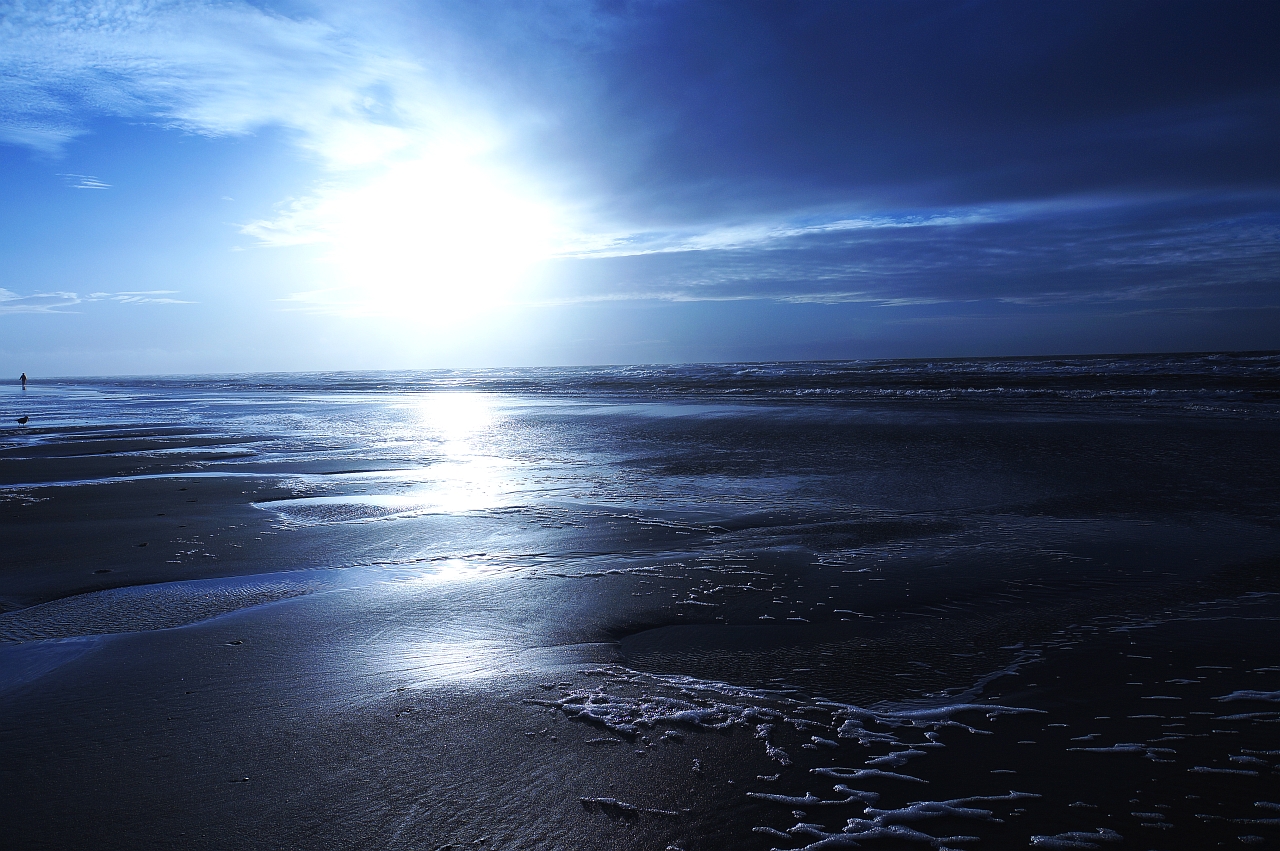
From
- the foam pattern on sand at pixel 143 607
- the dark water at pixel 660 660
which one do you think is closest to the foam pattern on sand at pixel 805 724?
the dark water at pixel 660 660

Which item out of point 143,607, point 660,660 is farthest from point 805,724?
point 143,607

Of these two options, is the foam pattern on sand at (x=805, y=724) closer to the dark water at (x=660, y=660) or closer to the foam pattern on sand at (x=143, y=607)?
the dark water at (x=660, y=660)

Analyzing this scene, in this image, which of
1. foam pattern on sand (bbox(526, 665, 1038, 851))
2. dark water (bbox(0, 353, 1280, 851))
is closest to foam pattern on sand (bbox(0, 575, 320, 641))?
dark water (bbox(0, 353, 1280, 851))

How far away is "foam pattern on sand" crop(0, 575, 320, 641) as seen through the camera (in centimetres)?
367

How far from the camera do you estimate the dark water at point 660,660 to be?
2104mm

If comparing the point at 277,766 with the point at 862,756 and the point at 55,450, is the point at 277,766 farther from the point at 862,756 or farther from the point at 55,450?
the point at 55,450

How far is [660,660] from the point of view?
3248 millimetres

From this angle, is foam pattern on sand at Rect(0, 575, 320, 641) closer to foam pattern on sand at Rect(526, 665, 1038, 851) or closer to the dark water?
the dark water

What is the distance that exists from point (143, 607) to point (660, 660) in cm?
315

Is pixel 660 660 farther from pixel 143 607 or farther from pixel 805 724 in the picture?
pixel 143 607

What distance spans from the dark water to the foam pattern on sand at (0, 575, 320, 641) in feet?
0.08

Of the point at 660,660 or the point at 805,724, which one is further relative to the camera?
the point at 660,660

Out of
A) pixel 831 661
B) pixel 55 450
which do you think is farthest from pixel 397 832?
pixel 55 450

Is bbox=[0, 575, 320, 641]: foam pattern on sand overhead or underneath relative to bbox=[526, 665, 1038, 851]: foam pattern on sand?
overhead
